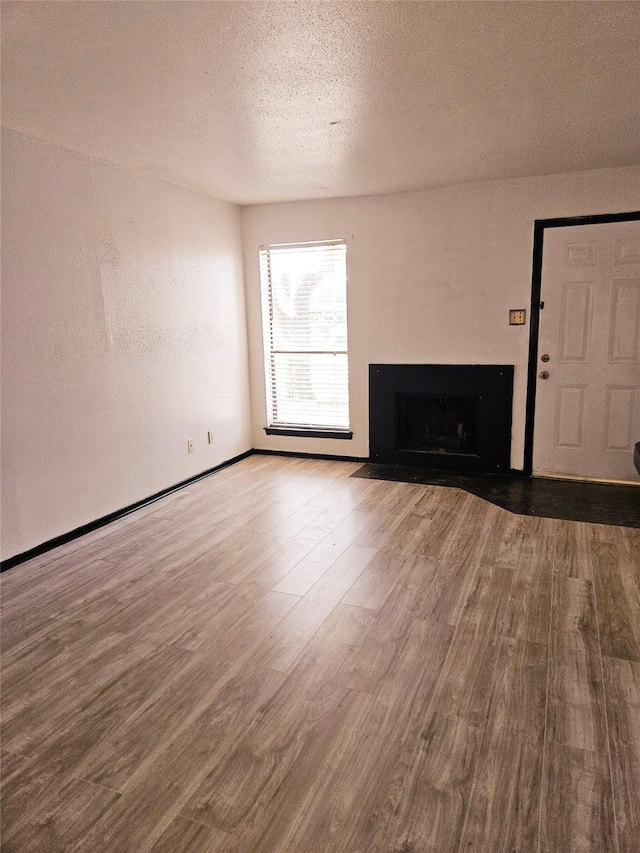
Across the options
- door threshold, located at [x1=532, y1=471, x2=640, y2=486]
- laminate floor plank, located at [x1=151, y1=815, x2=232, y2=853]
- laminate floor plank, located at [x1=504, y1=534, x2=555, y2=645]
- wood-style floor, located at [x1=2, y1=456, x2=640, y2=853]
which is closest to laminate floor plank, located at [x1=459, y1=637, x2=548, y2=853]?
wood-style floor, located at [x1=2, y1=456, x2=640, y2=853]

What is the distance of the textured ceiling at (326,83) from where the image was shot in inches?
77.7

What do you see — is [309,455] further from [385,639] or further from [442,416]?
[385,639]

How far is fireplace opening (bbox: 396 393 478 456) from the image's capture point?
192 inches

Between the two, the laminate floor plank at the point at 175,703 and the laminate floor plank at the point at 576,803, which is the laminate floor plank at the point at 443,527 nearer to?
the laminate floor plank at the point at 175,703

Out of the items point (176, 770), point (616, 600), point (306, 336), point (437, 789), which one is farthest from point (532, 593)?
point (306, 336)

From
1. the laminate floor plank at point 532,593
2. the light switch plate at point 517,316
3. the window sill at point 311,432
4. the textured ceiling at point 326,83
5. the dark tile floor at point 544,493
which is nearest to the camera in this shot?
the textured ceiling at point 326,83

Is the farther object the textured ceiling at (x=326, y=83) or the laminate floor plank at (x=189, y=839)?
the textured ceiling at (x=326, y=83)

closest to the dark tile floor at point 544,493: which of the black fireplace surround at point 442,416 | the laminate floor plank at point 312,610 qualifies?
the black fireplace surround at point 442,416

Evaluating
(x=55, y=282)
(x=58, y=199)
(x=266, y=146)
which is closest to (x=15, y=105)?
(x=58, y=199)

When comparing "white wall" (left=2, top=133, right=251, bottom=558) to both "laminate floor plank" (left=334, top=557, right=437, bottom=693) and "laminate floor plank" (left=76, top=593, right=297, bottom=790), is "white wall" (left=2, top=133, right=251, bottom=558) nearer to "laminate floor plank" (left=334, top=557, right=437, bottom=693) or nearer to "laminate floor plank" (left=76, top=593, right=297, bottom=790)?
"laminate floor plank" (left=76, top=593, right=297, bottom=790)

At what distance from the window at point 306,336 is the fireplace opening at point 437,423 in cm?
56

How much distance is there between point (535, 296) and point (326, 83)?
8.72 ft

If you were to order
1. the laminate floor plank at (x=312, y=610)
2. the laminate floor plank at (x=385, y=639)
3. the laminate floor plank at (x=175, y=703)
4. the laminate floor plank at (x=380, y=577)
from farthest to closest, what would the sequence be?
the laminate floor plank at (x=380, y=577), the laminate floor plank at (x=312, y=610), the laminate floor plank at (x=385, y=639), the laminate floor plank at (x=175, y=703)

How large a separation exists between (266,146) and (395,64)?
127 cm
